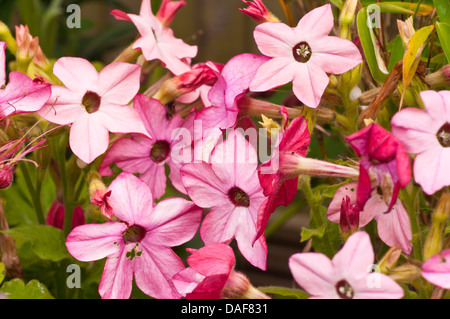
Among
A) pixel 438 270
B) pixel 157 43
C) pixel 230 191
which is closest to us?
pixel 438 270

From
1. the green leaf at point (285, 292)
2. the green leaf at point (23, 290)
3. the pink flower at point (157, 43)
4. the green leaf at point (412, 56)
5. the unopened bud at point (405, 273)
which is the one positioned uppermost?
the pink flower at point (157, 43)

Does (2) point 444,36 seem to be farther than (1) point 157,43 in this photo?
No

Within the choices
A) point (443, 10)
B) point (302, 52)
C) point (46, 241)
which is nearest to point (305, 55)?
point (302, 52)

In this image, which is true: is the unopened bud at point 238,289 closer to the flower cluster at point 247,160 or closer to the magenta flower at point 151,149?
the flower cluster at point 247,160

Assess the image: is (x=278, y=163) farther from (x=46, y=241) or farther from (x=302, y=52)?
(x=46, y=241)

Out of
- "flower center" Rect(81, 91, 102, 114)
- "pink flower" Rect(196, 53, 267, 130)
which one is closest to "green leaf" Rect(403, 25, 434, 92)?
"pink flower" Rect(196, 53, 267, 130)

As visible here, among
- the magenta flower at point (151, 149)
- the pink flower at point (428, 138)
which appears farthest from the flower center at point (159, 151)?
the pink flower at point (428, 138)

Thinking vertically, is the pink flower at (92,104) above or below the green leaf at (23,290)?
above
